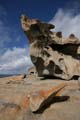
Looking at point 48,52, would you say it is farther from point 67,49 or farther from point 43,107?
point 43,107

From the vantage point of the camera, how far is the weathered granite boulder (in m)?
23.3

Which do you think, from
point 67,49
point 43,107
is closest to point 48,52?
point 67,49

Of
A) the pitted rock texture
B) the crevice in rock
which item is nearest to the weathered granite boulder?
the crevice in rock

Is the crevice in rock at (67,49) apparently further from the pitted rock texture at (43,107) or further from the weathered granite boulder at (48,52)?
the pitted rock texture at (43,107)

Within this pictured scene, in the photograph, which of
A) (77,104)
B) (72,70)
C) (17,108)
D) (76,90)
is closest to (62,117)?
(77,104)

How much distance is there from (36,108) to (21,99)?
8.86 feet

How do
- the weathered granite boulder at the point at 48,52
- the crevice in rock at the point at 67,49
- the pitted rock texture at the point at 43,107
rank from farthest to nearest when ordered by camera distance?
the crevice in rock at the point at 67,49, the weathered granite boulder at the point at 48,52, the pitted rock texture at the point at 43,107

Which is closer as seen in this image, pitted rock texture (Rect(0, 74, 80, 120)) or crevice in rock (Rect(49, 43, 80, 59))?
pitted rock texture (Rect(0, 74, 80, 120))

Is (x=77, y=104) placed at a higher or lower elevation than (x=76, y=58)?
lower

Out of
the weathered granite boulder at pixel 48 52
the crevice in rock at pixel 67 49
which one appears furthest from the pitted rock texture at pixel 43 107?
the crevice in rock at pixel 67 49

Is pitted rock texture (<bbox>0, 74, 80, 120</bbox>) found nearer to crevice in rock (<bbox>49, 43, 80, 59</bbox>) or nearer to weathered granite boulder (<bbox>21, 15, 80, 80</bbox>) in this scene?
weathered granite boulder (<bbox>21, 15, 80, 80</bbox>)

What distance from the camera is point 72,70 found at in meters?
23.4

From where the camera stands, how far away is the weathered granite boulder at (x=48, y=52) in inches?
919

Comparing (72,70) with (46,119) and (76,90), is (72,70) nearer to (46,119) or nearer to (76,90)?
(76,90)
